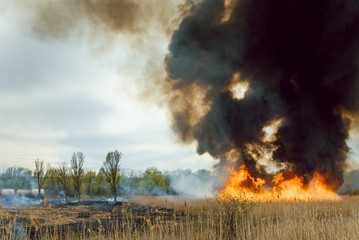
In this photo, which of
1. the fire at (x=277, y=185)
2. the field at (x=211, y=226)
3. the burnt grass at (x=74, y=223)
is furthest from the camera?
the fire at (x=277, y=185)

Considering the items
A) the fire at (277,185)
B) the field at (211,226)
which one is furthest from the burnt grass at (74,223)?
the fire at (277,185)

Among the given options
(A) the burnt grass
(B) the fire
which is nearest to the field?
(A) the burnt grass

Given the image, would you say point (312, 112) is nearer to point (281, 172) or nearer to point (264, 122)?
point (264, 122)

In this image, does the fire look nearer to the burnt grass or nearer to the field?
the field

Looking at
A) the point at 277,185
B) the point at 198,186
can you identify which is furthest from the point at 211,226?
the point at 198,186

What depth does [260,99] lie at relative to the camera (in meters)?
35.4

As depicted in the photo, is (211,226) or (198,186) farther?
(198,186)

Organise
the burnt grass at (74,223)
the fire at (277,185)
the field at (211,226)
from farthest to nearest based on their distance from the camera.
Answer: the fire at (277,185)
the burnt grass at (74,223)
the field at (211,226)

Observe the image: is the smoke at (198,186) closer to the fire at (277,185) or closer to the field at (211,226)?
the fire at (277,185)

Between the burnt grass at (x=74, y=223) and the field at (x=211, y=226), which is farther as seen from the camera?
the burnt grass at (x=74, y=223)

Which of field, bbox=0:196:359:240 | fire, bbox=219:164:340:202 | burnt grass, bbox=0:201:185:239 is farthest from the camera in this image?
fire, bbox=219:164:340:202

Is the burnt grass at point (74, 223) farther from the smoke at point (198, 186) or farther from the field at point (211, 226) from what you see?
the smoke at point (198, 186)

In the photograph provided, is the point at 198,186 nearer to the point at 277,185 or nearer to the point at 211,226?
the point at 277,185

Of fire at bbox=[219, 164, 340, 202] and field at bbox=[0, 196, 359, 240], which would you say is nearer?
field at bbox=[0, 196, 359, 240]
